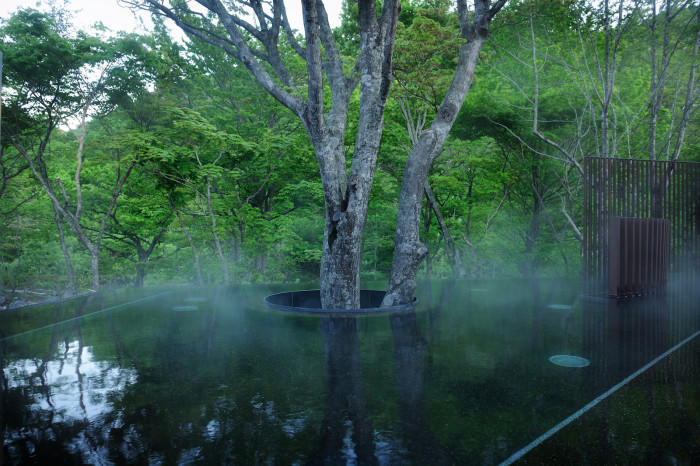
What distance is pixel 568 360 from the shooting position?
4.38 metres

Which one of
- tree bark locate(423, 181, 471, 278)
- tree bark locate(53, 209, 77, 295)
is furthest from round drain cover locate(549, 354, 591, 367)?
tree bark locate(53, 209, 77, 295)

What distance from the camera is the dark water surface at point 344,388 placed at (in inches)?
104

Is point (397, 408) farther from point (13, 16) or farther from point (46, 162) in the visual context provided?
point (46, 162)

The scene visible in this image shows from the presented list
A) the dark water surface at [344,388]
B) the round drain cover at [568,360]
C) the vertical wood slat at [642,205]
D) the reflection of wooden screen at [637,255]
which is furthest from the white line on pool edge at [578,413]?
the vertical wood slat at [642,205]

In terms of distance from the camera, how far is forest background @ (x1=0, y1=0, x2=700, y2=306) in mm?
10500

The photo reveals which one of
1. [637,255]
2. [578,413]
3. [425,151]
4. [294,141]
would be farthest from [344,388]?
[294,141]

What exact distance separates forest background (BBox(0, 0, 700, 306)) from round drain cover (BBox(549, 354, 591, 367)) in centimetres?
699

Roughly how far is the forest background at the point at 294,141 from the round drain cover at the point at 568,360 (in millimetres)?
6990

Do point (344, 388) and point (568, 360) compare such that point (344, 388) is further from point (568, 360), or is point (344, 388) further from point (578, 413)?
point (568, 360)

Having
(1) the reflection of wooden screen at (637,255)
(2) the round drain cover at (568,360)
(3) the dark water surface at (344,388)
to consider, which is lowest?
(3) the dark water surface at (344,388)

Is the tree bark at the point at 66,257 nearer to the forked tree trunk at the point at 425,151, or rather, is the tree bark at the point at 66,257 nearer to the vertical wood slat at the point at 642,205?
the forked tree trunk at the point at 425,151

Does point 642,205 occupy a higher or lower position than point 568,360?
higher

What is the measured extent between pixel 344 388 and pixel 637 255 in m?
6.83

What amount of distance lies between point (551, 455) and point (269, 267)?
12399mm
